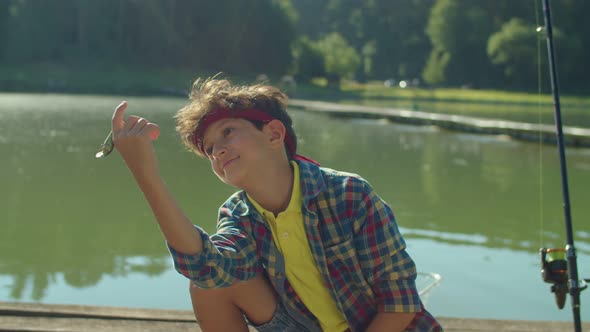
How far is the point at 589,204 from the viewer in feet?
22.7

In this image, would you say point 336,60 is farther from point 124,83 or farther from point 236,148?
point 236,148

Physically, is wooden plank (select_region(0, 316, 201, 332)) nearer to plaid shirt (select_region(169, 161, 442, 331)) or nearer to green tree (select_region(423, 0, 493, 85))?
plaid shirt (select_region(169, 161, 442, 331))

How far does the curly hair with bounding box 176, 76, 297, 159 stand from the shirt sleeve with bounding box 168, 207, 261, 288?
0.22 m

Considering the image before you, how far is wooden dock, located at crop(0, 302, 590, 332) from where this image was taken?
2781 millimetres

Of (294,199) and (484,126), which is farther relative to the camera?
(484,126)

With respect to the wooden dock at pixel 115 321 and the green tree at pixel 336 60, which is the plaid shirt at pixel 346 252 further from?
the green tree at pixel 336 60

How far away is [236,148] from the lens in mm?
1948

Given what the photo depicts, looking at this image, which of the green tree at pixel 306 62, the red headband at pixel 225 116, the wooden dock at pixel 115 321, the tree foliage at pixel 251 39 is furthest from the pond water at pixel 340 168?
the green tree at pixel 306 62

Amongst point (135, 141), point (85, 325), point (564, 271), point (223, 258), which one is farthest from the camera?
point (85, 325)

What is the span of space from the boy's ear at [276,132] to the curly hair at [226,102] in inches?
0.7

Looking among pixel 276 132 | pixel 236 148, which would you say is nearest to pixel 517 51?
pixel 276 132

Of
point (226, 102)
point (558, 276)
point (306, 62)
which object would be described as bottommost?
point (306, 62)

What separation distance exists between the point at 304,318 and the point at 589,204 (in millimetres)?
5425

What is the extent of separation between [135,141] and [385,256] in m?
0.65
